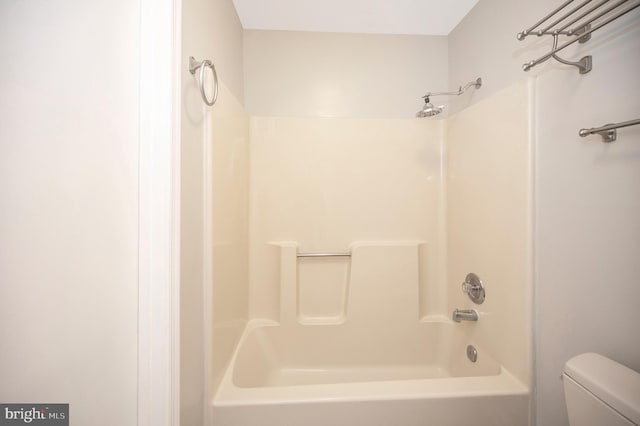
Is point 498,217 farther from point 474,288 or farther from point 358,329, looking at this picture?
point 358,329

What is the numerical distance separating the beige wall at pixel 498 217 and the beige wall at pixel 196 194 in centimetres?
129

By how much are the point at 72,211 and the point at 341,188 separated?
1359mm

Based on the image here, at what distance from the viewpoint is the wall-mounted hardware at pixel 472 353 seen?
4.53 feet

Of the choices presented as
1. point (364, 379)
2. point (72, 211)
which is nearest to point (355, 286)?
point (364, 379)

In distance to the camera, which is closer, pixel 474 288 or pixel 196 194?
pixel 196 194

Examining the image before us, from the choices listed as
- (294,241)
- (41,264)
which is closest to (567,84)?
(294,241)

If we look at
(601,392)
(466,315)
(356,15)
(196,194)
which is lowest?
(466,315)

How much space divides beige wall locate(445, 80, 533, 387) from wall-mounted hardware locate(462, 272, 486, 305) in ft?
0.09

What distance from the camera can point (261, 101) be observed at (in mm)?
1772

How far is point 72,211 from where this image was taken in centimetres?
76

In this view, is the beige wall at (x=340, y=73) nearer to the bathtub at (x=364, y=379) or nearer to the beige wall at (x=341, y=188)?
the beige wall at (x=341, y=188)

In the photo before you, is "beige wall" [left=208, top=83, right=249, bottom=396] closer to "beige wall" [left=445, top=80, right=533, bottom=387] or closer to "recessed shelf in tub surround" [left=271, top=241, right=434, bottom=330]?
"recessed shelf in tub surround" [left=271, top=241, right=434, bottom=330]

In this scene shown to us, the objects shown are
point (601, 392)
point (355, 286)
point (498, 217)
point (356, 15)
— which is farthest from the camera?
point (355, 286)

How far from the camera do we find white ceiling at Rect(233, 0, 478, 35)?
1518mm
